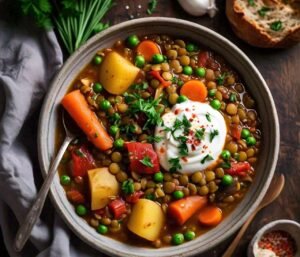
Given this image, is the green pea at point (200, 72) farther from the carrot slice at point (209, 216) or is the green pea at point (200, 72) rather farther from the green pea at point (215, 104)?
the carrot slice at point (209, 216)

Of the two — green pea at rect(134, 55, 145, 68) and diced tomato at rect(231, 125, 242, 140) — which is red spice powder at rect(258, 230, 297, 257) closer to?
diced tomato at rect(231, 125, 242, 140)

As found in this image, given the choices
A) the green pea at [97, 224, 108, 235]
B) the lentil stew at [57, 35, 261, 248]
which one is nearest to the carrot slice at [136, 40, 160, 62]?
the lentil stew at [57, 35, 261, 248]

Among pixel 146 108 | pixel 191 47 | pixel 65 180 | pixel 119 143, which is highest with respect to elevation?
pixel 191 47

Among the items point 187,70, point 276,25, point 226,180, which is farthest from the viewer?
point 276,25

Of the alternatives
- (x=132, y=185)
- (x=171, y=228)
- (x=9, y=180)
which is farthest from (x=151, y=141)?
(x=9, y=180)

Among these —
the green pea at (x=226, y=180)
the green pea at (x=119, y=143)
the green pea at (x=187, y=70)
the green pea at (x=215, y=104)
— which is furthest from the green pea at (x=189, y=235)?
the green pea at (x=187, y=70)

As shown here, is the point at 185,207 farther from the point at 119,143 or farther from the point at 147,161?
the point at 119,143

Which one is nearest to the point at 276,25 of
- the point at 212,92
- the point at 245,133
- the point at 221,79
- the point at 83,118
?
the point at 221,79

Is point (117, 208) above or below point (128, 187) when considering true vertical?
below
